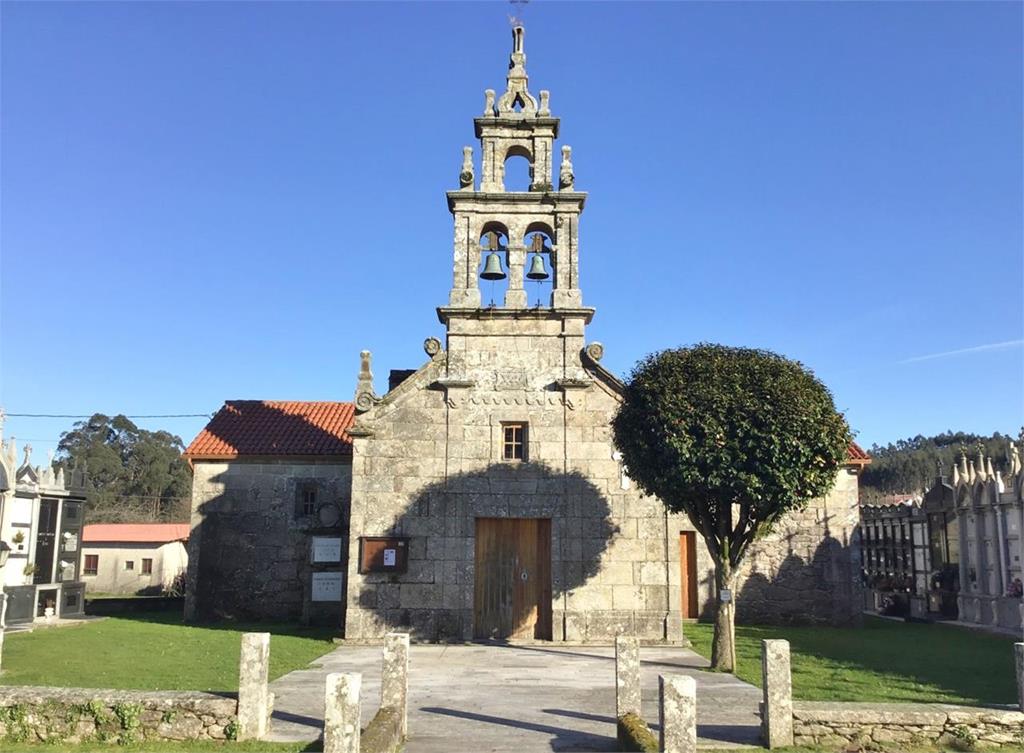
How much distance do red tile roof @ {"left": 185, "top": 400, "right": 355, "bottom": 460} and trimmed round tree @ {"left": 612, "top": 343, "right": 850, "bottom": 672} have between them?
1019 centimetres

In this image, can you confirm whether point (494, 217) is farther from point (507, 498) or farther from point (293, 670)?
point (293, 670)

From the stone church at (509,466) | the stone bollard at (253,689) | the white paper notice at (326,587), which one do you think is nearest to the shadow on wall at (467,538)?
the stone church at (509,466)

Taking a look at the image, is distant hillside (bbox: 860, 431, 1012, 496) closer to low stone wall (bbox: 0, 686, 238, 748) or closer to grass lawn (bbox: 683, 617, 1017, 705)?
grass lawn (bbox: 683, 617, 1017, 705)

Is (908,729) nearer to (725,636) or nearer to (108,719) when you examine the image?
(725,636)

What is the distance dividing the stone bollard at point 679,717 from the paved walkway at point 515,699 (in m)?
1.64

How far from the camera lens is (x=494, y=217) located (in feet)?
61.4

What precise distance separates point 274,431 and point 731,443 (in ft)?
46.6

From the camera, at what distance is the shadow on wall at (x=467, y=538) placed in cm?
1719

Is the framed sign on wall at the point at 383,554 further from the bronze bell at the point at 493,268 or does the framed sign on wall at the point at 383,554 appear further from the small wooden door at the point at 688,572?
the small wooden door at the point at 688,572

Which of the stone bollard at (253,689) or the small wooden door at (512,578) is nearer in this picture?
the stone bollard at (253,689)

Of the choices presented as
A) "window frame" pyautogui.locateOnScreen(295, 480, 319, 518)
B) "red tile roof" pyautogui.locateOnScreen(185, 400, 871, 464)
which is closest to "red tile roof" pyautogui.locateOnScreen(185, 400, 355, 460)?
"red tile roof" pyautogui.locateOnScreen(185, 400, 871, 464)

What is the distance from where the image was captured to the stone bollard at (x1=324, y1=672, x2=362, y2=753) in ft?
22.9

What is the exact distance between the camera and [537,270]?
1855cm

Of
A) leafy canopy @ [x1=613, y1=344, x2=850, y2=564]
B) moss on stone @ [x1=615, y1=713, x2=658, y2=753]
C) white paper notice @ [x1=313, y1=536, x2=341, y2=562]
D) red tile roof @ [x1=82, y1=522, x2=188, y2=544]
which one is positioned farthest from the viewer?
red tile roof @ [x1=82, y1=522, x2=188, y2=544]
